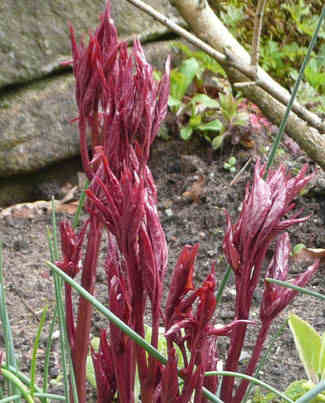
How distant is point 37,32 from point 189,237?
1.05 metres

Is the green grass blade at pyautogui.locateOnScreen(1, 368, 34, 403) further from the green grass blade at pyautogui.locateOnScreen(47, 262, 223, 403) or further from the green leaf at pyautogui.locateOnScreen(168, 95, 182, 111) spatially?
the green leaf at pyautogui.locateOnScreen(168, 95, 182, 111)

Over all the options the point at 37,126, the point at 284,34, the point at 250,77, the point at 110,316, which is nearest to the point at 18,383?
the point at 110,316

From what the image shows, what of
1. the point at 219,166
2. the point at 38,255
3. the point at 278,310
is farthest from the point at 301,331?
the point at 219,166

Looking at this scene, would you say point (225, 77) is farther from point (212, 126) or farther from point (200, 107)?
point (212, 126)

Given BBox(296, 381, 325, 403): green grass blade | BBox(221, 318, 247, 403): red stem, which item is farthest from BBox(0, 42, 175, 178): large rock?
BBox(296, 381, 325, 403): green grass blade

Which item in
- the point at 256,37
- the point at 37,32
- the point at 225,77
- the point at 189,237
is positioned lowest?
the point at 189,237

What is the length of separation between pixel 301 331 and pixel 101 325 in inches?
27.1

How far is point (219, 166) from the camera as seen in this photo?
2479mm

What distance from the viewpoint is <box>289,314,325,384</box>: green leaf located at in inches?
45.1

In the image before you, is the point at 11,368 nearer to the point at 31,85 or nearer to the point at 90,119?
the point at 90,119

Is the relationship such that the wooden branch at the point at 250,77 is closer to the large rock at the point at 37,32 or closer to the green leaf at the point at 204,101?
the green leaf at the point at 204,101

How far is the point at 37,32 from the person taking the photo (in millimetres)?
2389

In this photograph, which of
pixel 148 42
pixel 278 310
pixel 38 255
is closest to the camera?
pixel 278 310

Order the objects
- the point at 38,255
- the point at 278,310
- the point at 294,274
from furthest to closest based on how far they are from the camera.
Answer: the point at 38,255 < the point at 294,274 < the point at 278,310
